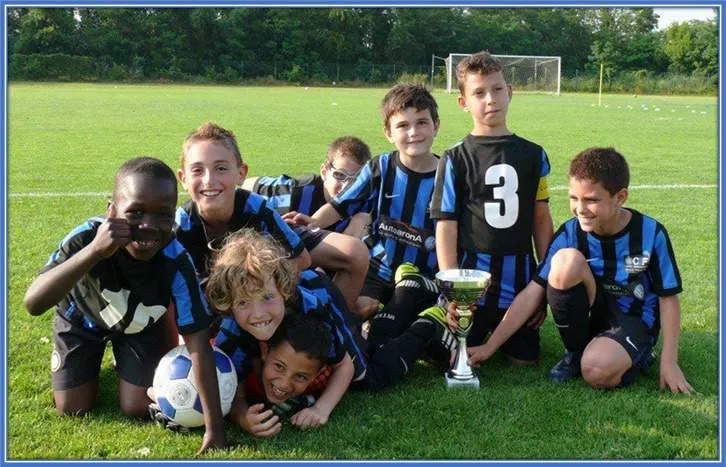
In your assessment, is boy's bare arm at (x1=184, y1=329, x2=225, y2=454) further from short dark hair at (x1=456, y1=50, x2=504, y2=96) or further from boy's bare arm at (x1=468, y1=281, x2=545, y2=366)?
short dark hair at (x1=456, y1=50, x2=504, y2=96)

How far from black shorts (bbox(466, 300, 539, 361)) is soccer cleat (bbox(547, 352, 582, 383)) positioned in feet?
0.61

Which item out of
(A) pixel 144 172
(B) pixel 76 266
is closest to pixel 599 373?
(A) pixel 144 172

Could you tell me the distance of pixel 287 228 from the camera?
12.2ft

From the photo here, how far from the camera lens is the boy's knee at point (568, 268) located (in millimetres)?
3549

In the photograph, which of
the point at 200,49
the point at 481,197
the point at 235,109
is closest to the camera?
the point at 481,197

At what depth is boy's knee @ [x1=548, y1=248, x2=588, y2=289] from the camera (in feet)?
11.6

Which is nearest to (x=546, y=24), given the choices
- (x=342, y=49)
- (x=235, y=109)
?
(x=342, y=49)

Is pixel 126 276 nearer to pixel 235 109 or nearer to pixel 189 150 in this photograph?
pixel 189 150

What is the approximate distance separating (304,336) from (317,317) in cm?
22

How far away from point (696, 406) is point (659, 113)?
24123 mm

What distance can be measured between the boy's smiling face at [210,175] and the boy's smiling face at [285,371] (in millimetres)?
684

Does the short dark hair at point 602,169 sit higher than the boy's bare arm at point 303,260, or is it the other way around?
the short dark hair at point 602,169

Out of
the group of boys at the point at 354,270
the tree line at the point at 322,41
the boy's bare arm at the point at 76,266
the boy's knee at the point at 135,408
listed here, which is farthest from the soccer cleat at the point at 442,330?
the tree line at the point at 322,41

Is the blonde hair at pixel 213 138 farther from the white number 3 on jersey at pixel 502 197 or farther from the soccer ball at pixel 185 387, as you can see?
the white number 3 on jersey at pixel 502 197
